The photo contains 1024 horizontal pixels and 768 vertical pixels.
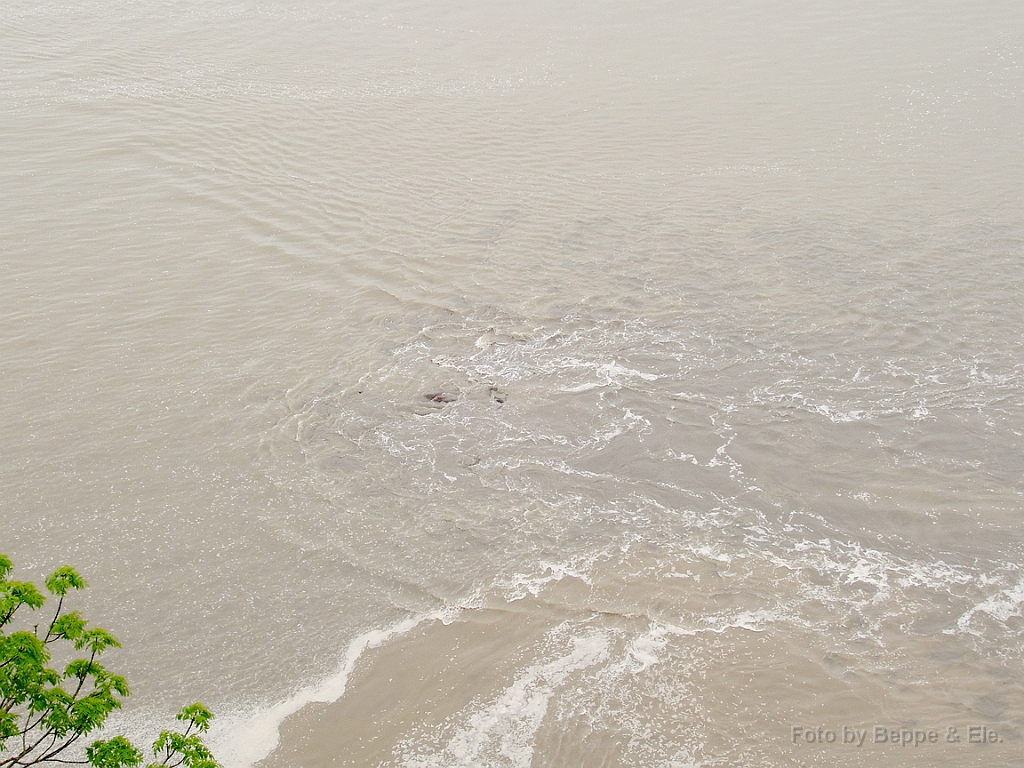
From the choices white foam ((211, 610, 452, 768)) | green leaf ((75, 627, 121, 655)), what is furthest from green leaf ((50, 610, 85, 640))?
white foam ((211, 610, 452, 768))

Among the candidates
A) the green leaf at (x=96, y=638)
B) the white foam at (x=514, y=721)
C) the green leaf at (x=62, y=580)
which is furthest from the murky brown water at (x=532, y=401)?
the green leaf at (x=62, y=580)

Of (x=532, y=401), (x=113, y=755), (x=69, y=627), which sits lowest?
(x=532, y=401)

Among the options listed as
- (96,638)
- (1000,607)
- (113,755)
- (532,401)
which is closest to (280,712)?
(96,638)

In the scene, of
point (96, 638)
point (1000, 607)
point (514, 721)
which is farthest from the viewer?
point (1000, 607)

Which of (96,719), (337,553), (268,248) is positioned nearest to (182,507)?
(337,553)

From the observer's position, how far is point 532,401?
920 cm

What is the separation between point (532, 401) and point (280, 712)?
412 cm

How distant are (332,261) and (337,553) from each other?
17.9ft

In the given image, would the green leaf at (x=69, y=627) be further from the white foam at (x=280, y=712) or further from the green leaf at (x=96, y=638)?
the white foam at (x=280, y=712)

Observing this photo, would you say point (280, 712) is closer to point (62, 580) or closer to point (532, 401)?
point (62, 580)

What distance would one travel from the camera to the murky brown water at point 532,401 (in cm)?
642

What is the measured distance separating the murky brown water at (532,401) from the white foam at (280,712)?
4 centimetres

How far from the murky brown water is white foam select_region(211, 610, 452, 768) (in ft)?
0.13

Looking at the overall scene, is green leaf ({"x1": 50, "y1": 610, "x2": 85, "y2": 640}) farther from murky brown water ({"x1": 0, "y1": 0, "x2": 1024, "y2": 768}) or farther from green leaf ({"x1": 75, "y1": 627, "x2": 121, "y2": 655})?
murky brown water ({"x1": 0, "y1": 0, "x2": 1024, "y2": 768})
